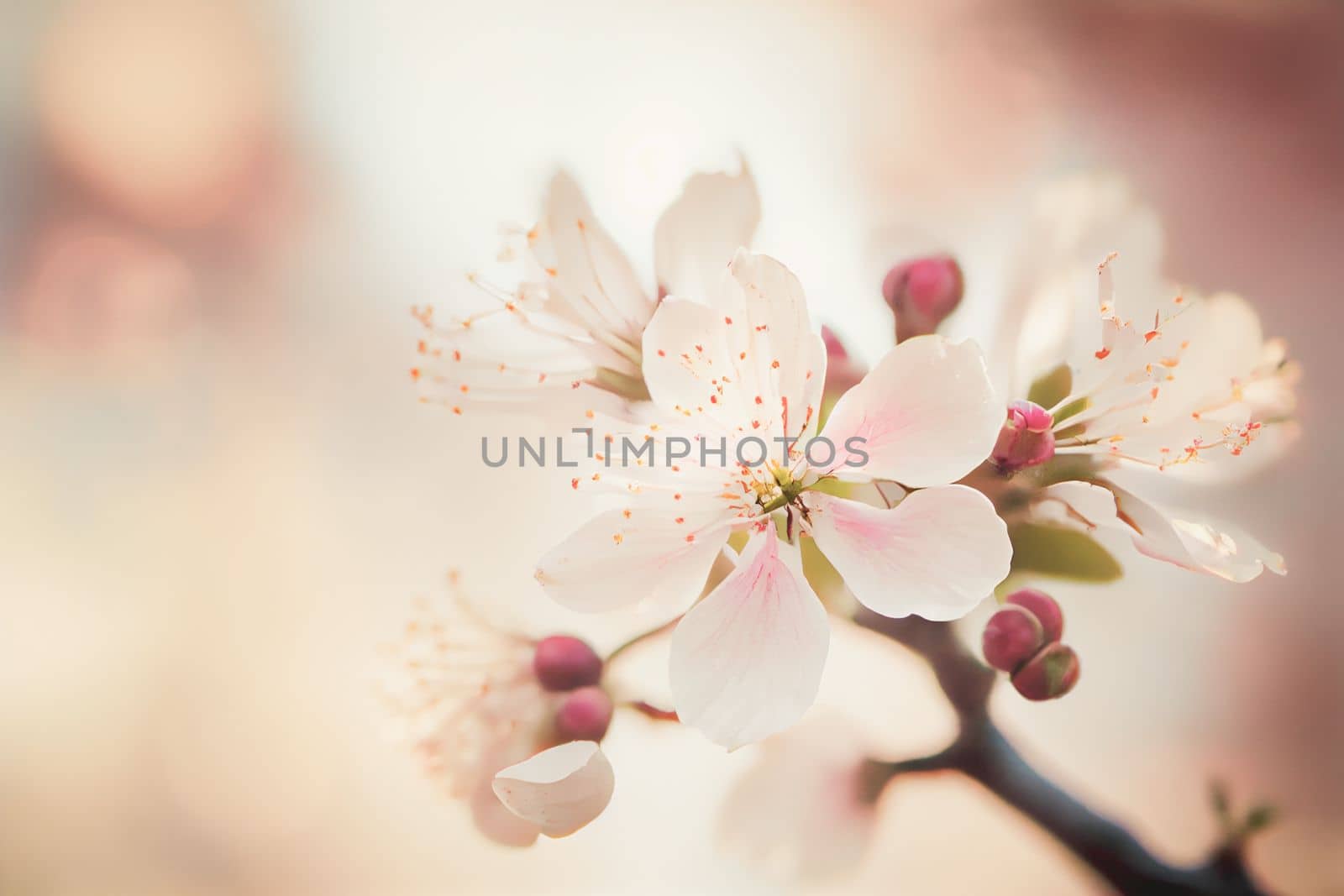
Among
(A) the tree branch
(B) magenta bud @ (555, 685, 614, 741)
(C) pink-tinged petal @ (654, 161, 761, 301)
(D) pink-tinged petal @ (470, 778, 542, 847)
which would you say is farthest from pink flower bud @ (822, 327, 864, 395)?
(D) pink-tinged petal @ (470, 778, 542, 847)

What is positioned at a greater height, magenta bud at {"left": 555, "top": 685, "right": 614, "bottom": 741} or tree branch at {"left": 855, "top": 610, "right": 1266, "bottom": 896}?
magenta bud at {"left": 555, "top": 685, "right": 614, "bottom": 741}

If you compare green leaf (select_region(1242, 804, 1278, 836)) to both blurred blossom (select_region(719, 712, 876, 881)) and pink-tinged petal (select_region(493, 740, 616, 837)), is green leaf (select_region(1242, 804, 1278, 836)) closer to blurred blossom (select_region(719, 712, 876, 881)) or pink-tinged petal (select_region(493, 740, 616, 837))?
blurred blossom (select_region(719, 712, 876, 881))

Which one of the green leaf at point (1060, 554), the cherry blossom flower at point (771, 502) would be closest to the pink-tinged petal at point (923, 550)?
the cherry blossom flower at point (771, 502)

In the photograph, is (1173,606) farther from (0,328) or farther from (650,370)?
(0,328)

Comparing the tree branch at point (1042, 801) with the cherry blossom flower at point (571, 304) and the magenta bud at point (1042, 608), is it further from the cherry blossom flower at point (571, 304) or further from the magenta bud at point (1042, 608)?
the cherry blossom flower at point (571, 304)

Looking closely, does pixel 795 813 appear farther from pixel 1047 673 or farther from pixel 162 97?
pixel 162 97

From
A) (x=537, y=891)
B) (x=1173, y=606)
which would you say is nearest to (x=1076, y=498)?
(x=1173, y=606)

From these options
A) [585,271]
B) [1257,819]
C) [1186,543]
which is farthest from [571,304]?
[1257,819]
